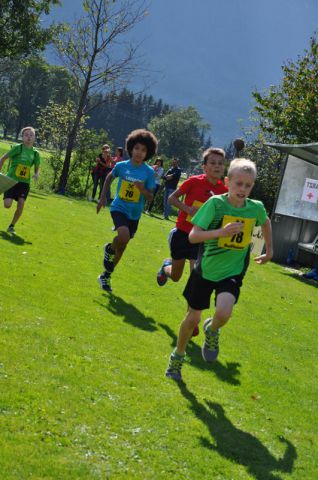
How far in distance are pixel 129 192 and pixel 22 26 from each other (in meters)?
26.7

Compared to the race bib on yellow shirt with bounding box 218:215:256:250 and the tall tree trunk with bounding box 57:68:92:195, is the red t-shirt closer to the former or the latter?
the race bib on yellow shirt with bounding box 218:215:256:250

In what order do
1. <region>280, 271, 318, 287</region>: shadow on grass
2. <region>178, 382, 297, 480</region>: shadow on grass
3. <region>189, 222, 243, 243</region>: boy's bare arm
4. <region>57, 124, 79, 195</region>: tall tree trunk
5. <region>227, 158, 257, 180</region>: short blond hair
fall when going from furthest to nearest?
<region>57, 124, 79, 195</region>: tall tree trunk < <region>280, 271, 318, 287</region>: shadow on grass < <region>227, 158, 257, 180</region>: short blond hair < <region>189, 222, 243, 243</region>: boy's bare arm < <region>178, 382, 297, 480</region>: shadow on grass

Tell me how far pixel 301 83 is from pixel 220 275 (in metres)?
26.2

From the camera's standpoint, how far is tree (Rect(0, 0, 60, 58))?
107ft

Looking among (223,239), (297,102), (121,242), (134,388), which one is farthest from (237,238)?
(297,102)

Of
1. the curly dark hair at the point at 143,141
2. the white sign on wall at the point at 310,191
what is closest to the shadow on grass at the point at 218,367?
the curly dark hair at the point at 143,141

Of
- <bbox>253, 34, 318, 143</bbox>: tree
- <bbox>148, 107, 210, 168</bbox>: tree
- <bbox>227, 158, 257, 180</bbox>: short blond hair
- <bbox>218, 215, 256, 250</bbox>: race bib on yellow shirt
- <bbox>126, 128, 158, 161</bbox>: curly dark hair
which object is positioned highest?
<bbox>148, 107, 210, 168</bbox>: tree

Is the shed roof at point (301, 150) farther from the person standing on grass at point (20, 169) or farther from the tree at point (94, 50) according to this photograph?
the tree at point (94, 50)

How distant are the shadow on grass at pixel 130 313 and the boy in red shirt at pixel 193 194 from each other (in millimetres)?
850

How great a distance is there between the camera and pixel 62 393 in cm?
473

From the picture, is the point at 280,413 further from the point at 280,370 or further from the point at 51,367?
the point at 51,367

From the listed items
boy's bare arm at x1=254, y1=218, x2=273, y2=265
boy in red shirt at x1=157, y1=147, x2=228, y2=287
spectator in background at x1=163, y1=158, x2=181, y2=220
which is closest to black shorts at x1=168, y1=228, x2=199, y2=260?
boy in red shirt at x1=157, y1=147, x2=228, y2=287

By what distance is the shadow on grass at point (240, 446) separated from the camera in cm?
431

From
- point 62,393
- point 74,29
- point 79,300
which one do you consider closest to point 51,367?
point 62,393
